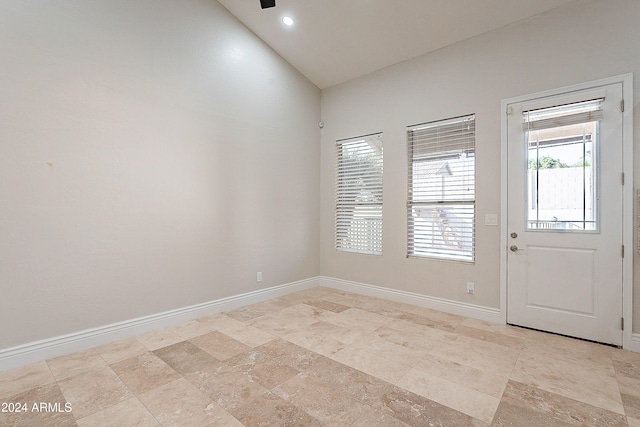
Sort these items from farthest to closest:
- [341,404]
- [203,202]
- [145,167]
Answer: [203,202] < [145,167] < [341,404]

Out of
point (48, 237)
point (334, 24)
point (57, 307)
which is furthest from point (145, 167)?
point (334, 24)

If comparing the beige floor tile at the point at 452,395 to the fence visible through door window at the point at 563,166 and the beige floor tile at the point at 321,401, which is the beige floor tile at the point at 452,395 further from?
the fence visible through door window at the point at 563,166

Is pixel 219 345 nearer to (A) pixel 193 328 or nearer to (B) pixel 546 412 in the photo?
(A) pixel 193 328

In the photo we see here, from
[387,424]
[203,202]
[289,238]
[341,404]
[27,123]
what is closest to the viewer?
[387,424]

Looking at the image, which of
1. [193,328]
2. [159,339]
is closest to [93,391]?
[159,339]

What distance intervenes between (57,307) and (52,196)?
0.96 meters

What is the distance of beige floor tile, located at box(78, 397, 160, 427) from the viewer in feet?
5.82

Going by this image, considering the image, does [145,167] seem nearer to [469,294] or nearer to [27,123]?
[27,123]

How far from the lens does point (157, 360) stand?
8.38 ft

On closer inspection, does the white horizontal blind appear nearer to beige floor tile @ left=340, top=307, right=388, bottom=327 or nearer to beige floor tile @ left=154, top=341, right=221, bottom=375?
beige floor tile @ left=340, top=307, right=388, bottom=327

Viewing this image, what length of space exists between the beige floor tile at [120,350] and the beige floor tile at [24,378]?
37 centimetres

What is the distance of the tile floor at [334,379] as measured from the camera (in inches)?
72.8

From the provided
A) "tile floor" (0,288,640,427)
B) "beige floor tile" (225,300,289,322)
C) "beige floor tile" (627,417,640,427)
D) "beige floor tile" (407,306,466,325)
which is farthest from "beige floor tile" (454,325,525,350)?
"beige floor tile" (225,300,289,322)

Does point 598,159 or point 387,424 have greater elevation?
point 598,159
